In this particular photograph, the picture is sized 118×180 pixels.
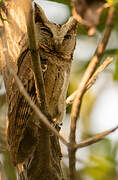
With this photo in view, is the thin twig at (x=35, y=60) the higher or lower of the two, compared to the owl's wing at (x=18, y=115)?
higher

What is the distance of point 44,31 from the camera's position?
3.91 m

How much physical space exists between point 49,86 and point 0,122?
1.43 m

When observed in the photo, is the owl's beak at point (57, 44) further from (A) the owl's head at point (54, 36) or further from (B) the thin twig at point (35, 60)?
(B) the thin twig at point (35, 60)

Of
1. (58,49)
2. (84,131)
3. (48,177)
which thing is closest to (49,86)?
(58,49)

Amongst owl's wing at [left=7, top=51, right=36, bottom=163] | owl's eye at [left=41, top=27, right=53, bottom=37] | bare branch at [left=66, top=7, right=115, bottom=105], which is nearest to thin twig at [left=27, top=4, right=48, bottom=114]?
bare branch at [left=66, top=7, right=115, bottom=105]

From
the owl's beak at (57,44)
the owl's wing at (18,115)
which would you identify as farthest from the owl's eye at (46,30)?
the owl's wing at (18,115)

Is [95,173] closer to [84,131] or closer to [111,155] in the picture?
[111,155]

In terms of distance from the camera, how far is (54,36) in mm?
3840

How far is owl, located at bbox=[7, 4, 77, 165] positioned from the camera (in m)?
3.47

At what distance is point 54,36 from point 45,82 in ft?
1.93

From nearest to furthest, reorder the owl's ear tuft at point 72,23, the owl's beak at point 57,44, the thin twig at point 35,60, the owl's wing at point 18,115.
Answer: the thin twig at point 35,60, the owl's wing at point 18,115, the owl's beak at point 57,44, the owl's ear tuft at point 72,23

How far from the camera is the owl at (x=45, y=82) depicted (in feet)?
11.4

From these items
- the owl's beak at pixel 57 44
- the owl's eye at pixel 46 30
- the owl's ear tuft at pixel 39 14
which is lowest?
the owl's beak at pixel 57 44

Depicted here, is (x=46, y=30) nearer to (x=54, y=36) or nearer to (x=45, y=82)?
(x=54, y=36)
